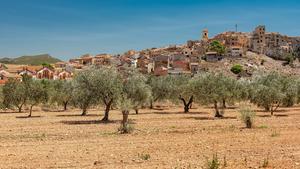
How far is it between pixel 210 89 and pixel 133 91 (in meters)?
11.0

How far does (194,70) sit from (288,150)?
142 m

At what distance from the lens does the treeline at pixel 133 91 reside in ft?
154

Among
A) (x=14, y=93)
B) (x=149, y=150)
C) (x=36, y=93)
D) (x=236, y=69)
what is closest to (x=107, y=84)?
(x=36, y=93)

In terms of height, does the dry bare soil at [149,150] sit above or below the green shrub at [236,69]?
below

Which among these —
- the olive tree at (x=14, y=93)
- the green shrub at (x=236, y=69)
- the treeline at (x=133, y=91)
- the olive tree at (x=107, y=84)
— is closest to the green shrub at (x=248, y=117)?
the treeline at (x=133, y=91)

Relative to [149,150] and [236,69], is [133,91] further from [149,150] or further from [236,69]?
[236,69]

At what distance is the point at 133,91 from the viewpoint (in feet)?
159

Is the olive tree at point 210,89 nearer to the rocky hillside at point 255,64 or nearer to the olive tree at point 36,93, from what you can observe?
the olive tree at point 36,93

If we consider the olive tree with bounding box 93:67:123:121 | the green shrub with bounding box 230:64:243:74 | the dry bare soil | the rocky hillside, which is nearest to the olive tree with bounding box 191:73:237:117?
the olive tree with bounding box 93:67:123:121

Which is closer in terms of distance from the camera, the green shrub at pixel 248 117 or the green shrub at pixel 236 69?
the green shrub at pixel 248 117

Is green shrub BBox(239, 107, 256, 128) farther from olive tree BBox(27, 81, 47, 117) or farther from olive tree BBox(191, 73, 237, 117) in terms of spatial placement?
olive tree BBox(27, 81, 47, 117)

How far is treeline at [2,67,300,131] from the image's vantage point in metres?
47.0

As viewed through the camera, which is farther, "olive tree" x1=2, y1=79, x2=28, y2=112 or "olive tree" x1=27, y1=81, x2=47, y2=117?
"olive tree" x1=2, y1=79, x2=28, y2=112

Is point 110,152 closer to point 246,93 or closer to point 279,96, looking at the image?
point 279,96
